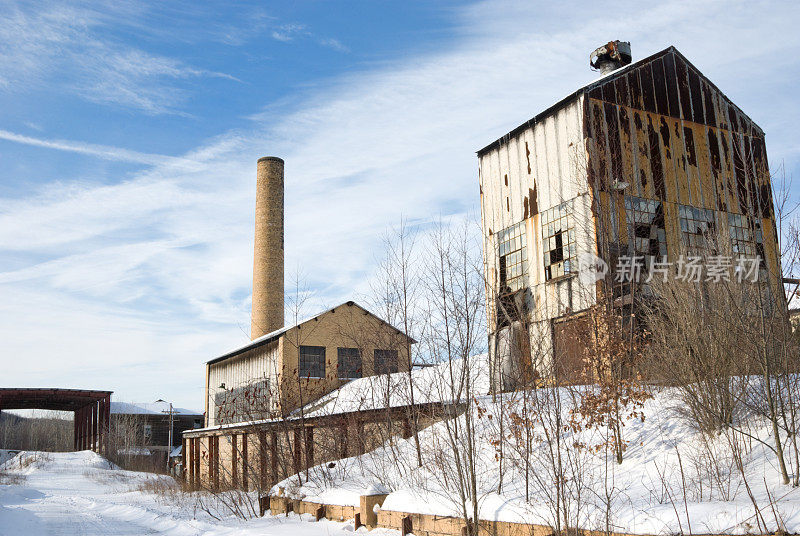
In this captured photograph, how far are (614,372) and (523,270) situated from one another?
6401 millimetres

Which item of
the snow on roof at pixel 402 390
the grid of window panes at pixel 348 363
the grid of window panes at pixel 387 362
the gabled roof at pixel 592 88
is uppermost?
the gabled roof at pixel 592 88

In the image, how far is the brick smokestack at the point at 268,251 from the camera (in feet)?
111

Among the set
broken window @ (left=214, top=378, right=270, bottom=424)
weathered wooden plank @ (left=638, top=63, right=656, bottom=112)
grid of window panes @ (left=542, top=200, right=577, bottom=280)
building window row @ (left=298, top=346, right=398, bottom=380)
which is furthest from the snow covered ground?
weathered wooden plank @ (left=638, top=63, right=656, bottom=112)

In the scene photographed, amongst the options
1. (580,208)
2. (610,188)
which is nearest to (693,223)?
(610,188)

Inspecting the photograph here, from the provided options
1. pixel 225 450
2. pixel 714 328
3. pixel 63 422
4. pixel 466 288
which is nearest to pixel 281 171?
pixel 225 450

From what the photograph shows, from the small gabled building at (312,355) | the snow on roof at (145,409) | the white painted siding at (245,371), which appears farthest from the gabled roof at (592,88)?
the snow on roof at (145,409)

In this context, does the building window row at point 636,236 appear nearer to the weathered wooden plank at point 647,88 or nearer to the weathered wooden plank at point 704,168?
the weathered wooden plank at point 704,168

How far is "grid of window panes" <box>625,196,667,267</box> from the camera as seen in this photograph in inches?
608

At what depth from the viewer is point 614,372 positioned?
11.0m

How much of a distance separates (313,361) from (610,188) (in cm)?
1458

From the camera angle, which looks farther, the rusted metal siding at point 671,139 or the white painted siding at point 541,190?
the rusted metal siding at point 671,139

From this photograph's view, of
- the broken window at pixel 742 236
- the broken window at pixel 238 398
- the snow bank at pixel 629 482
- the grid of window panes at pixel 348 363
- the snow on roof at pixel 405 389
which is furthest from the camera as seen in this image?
the grid of window panes at pixel 348 363

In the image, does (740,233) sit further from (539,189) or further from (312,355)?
(312,355)

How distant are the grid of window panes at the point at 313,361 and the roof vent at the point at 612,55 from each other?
569 inches
